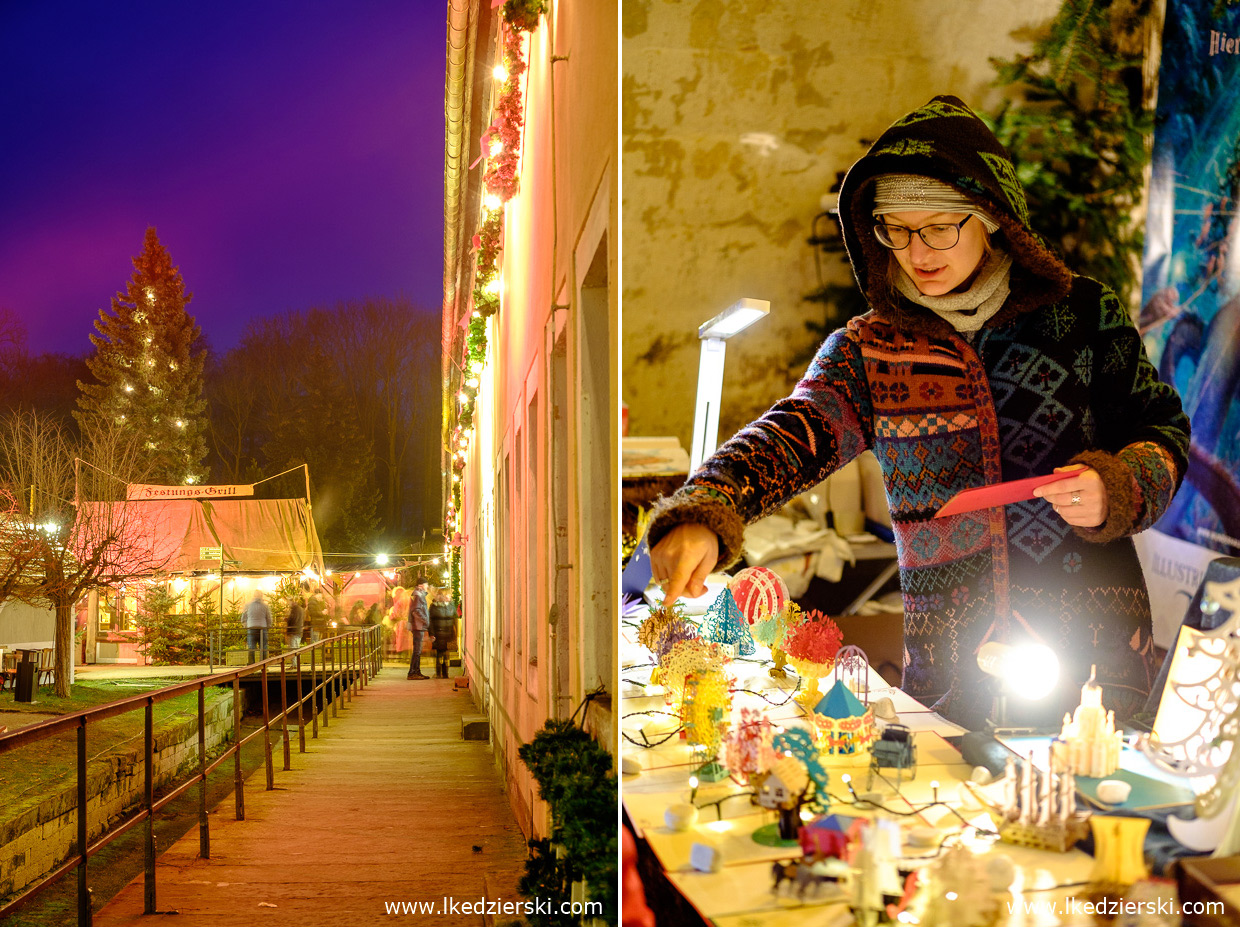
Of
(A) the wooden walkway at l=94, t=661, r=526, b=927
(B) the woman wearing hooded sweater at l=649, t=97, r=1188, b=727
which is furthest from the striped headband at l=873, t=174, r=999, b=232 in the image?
(A) the wooden walkway at l=94, t=661, r=526, b=927

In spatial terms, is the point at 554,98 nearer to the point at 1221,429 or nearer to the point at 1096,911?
the point at 1221,429

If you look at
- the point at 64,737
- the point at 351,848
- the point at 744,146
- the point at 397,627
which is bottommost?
the point at 64,737

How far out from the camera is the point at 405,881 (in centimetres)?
410

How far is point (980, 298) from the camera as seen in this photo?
0.93 metres

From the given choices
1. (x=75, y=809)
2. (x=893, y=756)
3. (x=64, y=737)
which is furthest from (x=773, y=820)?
(x=64, y=737)

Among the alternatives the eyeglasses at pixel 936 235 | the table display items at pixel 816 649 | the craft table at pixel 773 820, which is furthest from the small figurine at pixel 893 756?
the eyeglasses at pixel 936 235

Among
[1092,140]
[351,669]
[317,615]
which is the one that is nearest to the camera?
[1092,140]

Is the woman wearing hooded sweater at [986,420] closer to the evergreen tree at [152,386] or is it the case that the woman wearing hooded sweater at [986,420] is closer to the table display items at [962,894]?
the table display items at [962,894]

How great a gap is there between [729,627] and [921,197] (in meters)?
0.87

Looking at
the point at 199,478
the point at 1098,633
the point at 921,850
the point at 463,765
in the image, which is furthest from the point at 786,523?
the point at 199,478

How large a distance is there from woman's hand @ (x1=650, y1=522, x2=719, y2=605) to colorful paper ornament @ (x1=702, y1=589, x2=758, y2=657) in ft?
2.18

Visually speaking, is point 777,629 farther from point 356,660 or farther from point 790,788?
point 356,660

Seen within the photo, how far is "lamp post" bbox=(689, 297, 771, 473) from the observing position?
45.9 inches

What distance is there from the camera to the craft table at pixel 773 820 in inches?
25.8
